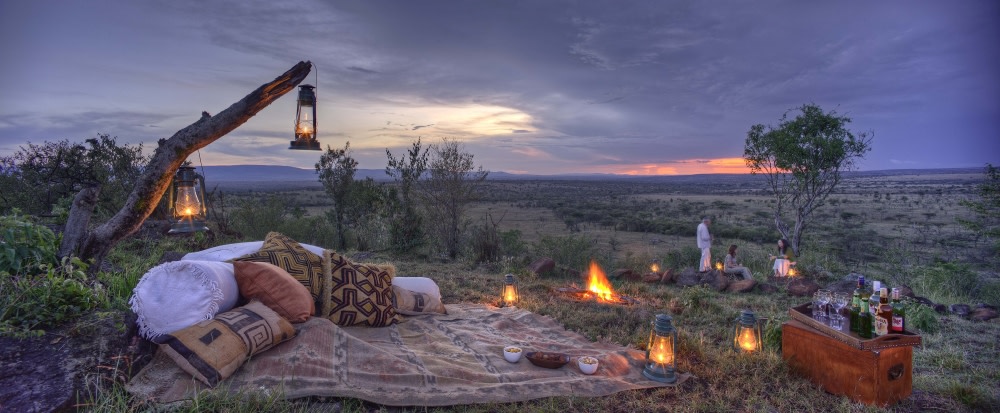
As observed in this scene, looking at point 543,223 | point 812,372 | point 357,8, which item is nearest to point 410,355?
point 812,372

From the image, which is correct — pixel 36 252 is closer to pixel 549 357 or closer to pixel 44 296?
pixel 44 296

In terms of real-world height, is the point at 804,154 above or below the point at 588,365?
above

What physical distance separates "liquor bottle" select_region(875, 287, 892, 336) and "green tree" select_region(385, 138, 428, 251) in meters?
9.79

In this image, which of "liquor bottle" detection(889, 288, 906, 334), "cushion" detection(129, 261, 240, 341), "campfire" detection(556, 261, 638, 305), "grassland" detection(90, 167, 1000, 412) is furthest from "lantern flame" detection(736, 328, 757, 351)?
"cushion" detection(129, 261, 240, 341)

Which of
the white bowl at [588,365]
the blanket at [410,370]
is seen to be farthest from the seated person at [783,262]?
the white bowl at [588,365]

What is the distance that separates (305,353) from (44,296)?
5.38ft

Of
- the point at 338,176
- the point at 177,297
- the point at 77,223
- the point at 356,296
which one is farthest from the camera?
the point at 338,176

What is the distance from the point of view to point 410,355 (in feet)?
12.9

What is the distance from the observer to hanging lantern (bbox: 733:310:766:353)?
4.49m

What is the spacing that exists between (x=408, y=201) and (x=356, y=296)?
301 inches

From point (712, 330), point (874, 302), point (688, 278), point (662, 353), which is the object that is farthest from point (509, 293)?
point (688, 278)

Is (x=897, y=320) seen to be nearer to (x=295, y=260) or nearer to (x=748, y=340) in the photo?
(x=748, y=340)

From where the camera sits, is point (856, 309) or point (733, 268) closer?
point (856, 309)

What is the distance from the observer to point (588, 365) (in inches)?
157
